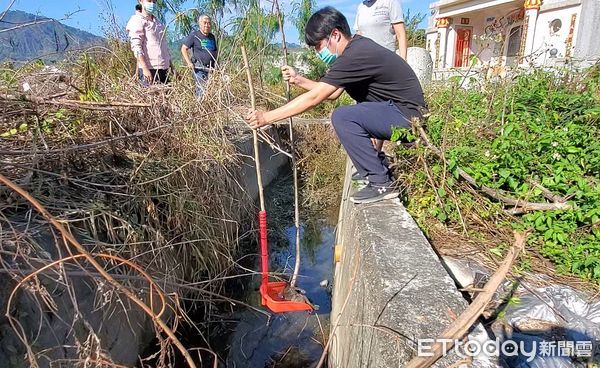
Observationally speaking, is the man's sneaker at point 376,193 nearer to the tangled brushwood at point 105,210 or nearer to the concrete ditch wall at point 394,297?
the concrete ditch wall at point 394,297

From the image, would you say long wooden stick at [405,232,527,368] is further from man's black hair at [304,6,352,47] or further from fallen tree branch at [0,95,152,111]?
fallen tree branch at [0,95,152,111]

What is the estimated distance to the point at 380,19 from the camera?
4.01m

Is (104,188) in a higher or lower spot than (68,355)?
higher

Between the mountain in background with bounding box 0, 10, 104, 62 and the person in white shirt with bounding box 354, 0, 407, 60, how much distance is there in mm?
2945

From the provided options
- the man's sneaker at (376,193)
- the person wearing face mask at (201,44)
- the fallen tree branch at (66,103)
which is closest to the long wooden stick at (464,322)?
the man's sneaker at (376,193)

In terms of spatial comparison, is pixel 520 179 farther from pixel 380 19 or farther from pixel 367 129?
pixel 380 19

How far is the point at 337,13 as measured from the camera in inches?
101

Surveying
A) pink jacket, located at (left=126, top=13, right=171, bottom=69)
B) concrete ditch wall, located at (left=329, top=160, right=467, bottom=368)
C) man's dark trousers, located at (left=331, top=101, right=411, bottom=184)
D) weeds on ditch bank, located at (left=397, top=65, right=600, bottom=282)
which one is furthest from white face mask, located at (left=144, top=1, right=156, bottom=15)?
concrete ditch wall, located at (left=329, top=160, right=467, bottom=368)

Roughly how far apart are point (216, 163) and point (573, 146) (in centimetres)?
275

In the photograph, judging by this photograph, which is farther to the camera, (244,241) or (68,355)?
(244,241)

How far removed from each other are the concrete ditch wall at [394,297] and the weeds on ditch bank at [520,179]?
406 mm

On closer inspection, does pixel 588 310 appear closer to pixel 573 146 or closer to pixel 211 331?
pixel 573 146

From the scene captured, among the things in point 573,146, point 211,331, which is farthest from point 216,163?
point 573,146

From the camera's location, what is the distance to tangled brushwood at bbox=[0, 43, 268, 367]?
1635 mm
